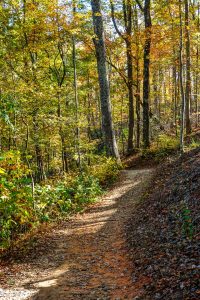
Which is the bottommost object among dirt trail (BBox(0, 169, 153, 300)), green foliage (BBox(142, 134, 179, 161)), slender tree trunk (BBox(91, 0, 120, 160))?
dirt trail (BBox(0, 169, 153, 300))

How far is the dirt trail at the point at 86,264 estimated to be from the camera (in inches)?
238

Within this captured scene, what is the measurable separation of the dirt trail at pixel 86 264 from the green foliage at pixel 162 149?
8.00m

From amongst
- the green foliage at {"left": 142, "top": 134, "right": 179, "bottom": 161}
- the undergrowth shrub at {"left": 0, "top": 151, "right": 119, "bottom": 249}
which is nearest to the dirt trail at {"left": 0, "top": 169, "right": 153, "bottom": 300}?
the undergrowth shrub at {"left": 0, "top": 151, "right": 119, "bottom": 249}

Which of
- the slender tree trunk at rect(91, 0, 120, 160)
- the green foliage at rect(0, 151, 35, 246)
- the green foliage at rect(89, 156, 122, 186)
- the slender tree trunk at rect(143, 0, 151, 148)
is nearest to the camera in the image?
the green foliage at rect(0, 151, 35, 246)

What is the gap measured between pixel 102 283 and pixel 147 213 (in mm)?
3522

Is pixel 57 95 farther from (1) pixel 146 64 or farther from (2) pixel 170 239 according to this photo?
(2) pixel 170 239

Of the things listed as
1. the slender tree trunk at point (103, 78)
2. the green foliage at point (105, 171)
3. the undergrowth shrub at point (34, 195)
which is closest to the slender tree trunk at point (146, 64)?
the slender tree trunk at point (103, 78)

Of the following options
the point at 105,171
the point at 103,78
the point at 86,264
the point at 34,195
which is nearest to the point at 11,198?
the point at 34,195

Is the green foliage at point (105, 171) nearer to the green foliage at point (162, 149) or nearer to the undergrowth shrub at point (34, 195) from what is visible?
the undergrowth shrub at point (34, 195)

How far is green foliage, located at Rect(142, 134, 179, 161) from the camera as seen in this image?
63.7 ft

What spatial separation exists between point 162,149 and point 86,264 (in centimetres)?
1324

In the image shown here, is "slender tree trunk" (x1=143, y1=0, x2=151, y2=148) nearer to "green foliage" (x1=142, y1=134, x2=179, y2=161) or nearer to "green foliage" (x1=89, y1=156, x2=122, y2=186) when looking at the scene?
"green foliage" (x1=142, y1=134, x2=179, y2=161)

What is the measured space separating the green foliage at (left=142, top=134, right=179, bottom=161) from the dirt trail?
26.2ft

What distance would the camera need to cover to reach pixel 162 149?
1977 cm
